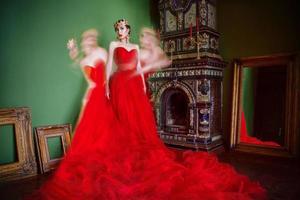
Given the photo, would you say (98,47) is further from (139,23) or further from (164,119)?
(164,119)

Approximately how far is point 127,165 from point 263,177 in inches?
61.7

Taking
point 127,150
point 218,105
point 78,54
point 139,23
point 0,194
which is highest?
point 139,23

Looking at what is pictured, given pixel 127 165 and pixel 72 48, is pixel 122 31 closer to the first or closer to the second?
pixel 72 48

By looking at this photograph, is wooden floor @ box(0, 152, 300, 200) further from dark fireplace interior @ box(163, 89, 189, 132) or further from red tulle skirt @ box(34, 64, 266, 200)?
dark fireplace interior @ box(163, 89, 189, 132)

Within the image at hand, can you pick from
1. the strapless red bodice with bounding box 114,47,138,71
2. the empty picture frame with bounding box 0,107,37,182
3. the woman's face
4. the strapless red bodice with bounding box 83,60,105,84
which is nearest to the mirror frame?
the strapless red bodice with bounding box 114,47,138,71

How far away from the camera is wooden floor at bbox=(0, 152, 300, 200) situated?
8.50 ft

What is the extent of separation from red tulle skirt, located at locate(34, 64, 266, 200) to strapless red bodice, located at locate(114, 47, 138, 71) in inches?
4.5

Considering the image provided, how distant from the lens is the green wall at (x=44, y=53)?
3111 millimetres

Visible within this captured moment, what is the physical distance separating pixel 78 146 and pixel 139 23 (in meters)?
2.56

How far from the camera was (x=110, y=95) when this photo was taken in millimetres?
3678

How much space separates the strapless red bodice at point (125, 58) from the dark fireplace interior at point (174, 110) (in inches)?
36.9

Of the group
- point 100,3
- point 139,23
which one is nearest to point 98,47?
point 100,3

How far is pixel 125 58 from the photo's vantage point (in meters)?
3.77

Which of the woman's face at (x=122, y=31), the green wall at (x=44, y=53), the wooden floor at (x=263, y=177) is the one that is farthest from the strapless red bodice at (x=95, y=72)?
the wooden floor at (x=263, y=177)
